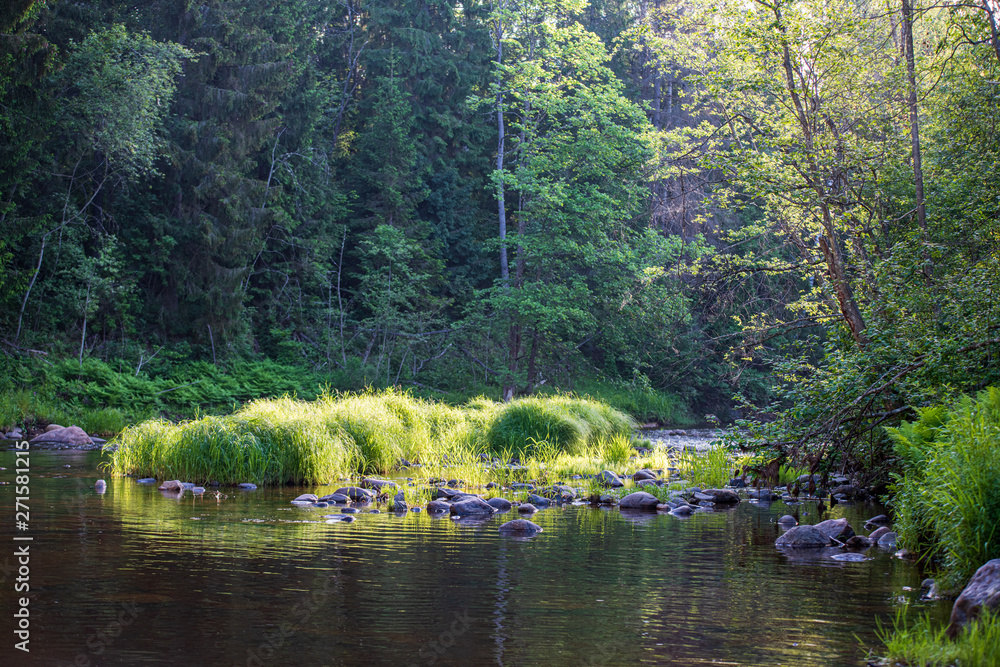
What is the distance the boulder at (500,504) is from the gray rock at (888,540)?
13.0 feet

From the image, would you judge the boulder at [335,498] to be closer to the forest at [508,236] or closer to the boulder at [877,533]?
the forest at [508,236]

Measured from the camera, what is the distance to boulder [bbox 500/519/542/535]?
796 centimetres

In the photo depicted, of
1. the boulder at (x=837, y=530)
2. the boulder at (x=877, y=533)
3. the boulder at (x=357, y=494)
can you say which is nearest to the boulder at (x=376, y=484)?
the boulder at (x=357, y=494)

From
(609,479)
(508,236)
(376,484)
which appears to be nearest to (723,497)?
(609,479)

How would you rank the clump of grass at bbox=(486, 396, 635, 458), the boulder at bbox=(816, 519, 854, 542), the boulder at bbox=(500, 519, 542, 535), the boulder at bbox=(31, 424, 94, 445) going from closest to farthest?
the boulder at bbox=(816, 519, 854, 542) < the boulder at bbox=(500, 519, 542, 535) < the clump of grass at bbox=(486, 396, 635, 458) < the boulder at bbox=(31, 424, 94, 445)

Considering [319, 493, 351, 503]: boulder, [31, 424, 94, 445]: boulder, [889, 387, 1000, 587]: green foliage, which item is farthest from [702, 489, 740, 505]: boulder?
[31, 424, 94, 445]: boulder

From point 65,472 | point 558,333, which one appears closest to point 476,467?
point 65,472

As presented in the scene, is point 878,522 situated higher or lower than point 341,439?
lower

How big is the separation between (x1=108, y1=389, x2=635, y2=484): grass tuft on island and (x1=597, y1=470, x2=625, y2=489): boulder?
5.16ft

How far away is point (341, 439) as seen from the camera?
12.2 metres

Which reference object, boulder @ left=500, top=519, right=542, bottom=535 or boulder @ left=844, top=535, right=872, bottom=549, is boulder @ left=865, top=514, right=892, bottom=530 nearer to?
boulder @ left=844, top=535, right=872, bottom=549

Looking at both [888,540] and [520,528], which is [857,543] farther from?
[520,528]

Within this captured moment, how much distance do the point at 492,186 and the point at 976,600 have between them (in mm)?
24537

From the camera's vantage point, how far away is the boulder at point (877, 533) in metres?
7.69
